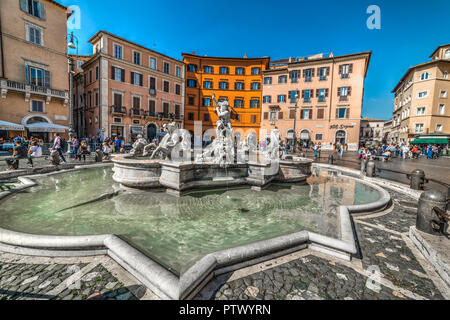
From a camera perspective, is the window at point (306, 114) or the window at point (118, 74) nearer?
the window at point (118, 74)

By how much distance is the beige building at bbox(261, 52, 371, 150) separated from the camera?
28.5m

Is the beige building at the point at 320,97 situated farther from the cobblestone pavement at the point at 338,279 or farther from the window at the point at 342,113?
the cobblestone pavement at the point at 338,279

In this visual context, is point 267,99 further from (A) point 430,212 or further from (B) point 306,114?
(A) point 430,212

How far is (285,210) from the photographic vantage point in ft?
16.3

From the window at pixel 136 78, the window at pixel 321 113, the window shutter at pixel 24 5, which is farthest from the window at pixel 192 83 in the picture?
the window at pixel 321 113

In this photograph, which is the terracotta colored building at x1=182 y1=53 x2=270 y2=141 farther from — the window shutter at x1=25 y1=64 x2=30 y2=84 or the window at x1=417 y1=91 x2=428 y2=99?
the window at x1=417 y1=91 x2=428 y2=99

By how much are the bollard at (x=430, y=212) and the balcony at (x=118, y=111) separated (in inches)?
1120

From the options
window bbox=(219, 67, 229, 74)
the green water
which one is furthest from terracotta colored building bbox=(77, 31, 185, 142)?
the green water

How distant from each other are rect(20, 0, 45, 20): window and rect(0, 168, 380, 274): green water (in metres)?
23.2

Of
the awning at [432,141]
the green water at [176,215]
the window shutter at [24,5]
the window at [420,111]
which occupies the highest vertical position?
the window shutter at [24,5]

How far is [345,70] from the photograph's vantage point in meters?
28.8

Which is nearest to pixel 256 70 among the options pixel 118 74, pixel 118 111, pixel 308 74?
pixel 308 74

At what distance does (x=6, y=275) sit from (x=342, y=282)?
4157mm

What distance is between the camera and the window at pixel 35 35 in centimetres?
1914
